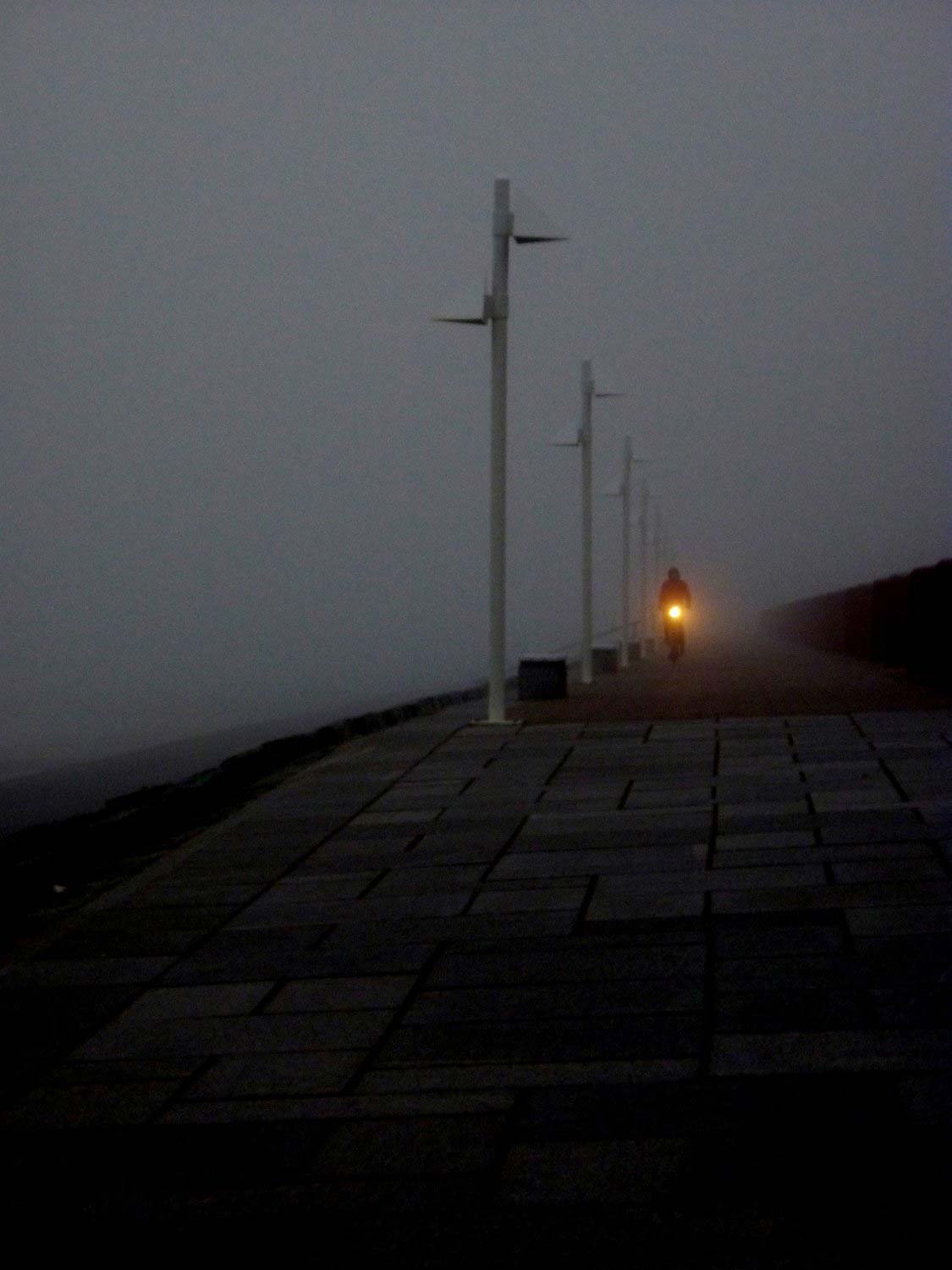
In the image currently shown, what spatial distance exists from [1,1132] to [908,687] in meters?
16.3

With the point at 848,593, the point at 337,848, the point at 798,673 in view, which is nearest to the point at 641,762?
the point at 337,848

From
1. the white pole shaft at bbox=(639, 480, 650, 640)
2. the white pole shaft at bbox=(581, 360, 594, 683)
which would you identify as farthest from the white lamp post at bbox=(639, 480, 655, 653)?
→ the white pole shaft at bbox=(581, 360, 594, 683)

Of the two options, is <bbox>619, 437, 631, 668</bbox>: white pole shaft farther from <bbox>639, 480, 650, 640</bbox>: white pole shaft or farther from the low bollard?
the low bollard

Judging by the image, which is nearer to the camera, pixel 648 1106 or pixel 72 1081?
pixel 648 1106

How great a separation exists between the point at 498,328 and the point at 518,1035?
1125 cm

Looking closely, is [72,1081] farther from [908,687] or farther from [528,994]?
[908,687]

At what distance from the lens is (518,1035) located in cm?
502

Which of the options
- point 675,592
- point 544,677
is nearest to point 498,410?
point 544,677

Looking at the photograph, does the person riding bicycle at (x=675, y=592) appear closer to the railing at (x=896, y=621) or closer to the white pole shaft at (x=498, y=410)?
the railing at (x=896, y=621)

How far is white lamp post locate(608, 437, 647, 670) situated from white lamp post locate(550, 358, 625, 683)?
709 centimetres

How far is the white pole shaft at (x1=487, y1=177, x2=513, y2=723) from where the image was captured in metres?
15.7

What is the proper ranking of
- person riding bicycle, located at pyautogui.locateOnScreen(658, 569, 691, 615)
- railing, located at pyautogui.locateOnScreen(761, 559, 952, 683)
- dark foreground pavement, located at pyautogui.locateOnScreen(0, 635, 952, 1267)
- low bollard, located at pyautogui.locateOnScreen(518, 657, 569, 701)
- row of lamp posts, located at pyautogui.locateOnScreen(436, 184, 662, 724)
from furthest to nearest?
person riding bicycle, located at pyautogui.locateOnScreen(658, 569, 691, 615) → railing, located at pyautogui.locateOnScreen(761, 559, 952, 683) → low bollard, located at pyautogui.locateOnScreen(518, 657, 569, 701) → row of lamp posts, located at pyautogui.locateOnScreen(436, 184, 662, 724) → dark foreground pavement, located at pyautogui.locateOnScreen(0, 635, 952, 1267)

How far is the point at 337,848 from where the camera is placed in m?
8.43

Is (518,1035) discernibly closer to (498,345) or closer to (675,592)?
(498,345)
